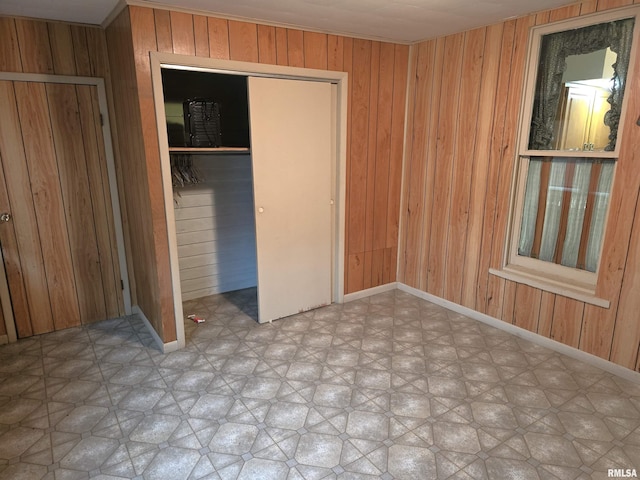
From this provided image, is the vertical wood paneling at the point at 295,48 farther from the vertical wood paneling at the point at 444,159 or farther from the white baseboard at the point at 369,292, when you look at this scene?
the white baseboard at the point at 369,292

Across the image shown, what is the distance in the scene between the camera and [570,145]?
9.12 feet

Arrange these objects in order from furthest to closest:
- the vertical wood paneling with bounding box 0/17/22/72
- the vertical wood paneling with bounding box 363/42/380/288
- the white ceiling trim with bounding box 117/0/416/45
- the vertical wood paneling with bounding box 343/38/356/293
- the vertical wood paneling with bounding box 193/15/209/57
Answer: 1. the vertical wood paneling with bounding box 363/42/380/288
2. the vertical wood paneling with bounding box 343/38/356/293
3. the vertical wood paneling with bounding box 0/17/22/72
4. the vertical wood paneling with bounding box 193/15/209/57
5. the white ceiling trim with bounding box 117/0/416/45

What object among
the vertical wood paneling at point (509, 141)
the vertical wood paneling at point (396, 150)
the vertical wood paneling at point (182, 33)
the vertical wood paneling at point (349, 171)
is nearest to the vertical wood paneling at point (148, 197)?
the vertical wood paneling at point (182, 33)

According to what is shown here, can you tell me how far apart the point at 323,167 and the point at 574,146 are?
1.81 meters

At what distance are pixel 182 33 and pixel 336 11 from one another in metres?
0.99

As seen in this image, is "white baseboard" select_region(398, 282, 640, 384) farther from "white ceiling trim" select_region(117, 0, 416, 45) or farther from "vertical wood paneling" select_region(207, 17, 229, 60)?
"vertical wood paneling" select_region(207, 17, 229, 60)

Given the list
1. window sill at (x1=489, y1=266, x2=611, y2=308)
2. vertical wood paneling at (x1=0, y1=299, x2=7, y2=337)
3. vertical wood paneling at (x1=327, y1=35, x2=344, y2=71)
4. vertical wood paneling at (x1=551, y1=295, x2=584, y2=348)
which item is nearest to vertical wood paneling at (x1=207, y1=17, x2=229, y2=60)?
vertical wood paneling at (x1=327, y1=35, x2=344, y2=71)

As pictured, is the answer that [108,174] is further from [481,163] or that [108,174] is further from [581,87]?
[581,87]

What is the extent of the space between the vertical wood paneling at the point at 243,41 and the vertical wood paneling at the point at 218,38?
3 cm

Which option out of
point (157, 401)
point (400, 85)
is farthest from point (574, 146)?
point (157, 401)

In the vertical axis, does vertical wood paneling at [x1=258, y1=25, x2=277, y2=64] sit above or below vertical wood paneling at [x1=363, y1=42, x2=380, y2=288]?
above

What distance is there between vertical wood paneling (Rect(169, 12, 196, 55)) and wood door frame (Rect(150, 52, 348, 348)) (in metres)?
0.05

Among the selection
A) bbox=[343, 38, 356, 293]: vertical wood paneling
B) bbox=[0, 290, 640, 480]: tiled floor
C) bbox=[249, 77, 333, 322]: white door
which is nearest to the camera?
bbox=[0, 290, 640, 480]: tiled floor

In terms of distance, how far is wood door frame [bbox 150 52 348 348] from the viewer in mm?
2576
